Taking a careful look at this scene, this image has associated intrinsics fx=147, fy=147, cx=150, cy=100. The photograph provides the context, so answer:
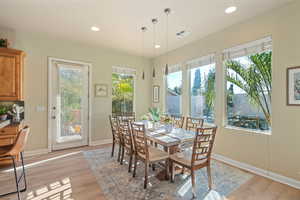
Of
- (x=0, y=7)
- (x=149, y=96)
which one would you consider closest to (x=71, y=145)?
(x=149, y=96)

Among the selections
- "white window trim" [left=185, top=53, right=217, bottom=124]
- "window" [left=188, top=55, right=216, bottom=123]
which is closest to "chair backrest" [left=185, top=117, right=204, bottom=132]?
"window" [left=188, top=55, right=216, bottom=123]

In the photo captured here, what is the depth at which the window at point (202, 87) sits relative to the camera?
367 centimetres

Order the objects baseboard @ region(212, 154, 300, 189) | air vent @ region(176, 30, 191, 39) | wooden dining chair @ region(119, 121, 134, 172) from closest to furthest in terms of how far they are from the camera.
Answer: baseboard @ region(212, 154, 300, 189), wooden dining chair @ region(119, 121, 134, 172), air vent @ region(176, 30, 191, 39)

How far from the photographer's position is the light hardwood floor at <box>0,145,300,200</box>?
2078mm

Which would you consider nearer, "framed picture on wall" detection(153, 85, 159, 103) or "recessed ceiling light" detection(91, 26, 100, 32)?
"recessed ceiling light" detection(91, 26, 100, 32)

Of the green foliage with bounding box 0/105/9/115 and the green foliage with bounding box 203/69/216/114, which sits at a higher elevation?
the green foliage with bounding box 203/69/216/114

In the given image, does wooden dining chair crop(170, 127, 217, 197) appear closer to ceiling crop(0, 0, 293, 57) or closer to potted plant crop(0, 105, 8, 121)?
ceiling crop(0, 0, 293, 57)

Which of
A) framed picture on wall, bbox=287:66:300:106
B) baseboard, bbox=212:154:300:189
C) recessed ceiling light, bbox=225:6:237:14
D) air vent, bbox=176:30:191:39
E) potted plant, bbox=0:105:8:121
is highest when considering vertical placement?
air vent, bbox=176:30:191:39

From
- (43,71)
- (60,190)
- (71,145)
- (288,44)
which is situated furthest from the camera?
(71,145)

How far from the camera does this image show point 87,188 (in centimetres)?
226

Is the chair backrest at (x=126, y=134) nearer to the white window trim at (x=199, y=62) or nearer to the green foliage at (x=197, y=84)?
the white window trim at (x=199, y=62)

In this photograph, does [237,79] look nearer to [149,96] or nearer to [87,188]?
[149,96]

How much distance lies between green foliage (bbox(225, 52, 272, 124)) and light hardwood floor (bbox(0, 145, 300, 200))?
3.63 ft

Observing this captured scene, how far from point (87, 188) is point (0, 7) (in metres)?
3.40
